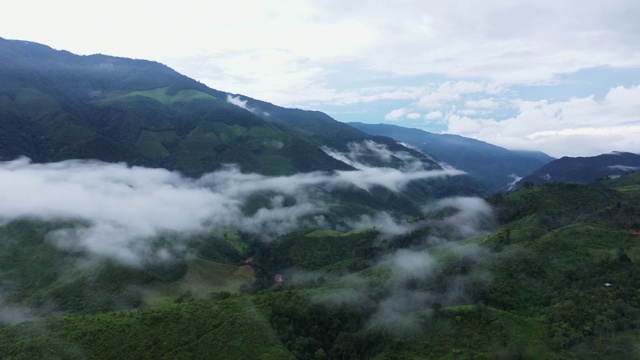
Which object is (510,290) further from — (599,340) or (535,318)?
(599,340)

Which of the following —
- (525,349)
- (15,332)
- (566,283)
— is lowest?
(15,332)

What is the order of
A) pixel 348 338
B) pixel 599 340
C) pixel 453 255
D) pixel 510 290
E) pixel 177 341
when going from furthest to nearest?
pixel 453 255 → pixel 510 290 → pixel 348 338 → pixel 177 341 → pixel 599 340

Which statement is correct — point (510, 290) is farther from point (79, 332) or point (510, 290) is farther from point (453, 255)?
point (79, 332)

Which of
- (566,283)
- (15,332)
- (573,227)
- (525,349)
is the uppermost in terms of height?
(573,227)

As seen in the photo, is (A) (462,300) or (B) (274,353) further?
(A) (462,300)

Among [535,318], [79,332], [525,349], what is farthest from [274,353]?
[535,318]

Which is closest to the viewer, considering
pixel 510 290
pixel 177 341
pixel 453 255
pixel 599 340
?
pixel 599 340

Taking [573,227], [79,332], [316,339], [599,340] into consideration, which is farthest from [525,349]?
[79,332]

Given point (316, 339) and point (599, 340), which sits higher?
point (599, 340)

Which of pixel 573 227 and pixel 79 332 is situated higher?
pixel 573 227
